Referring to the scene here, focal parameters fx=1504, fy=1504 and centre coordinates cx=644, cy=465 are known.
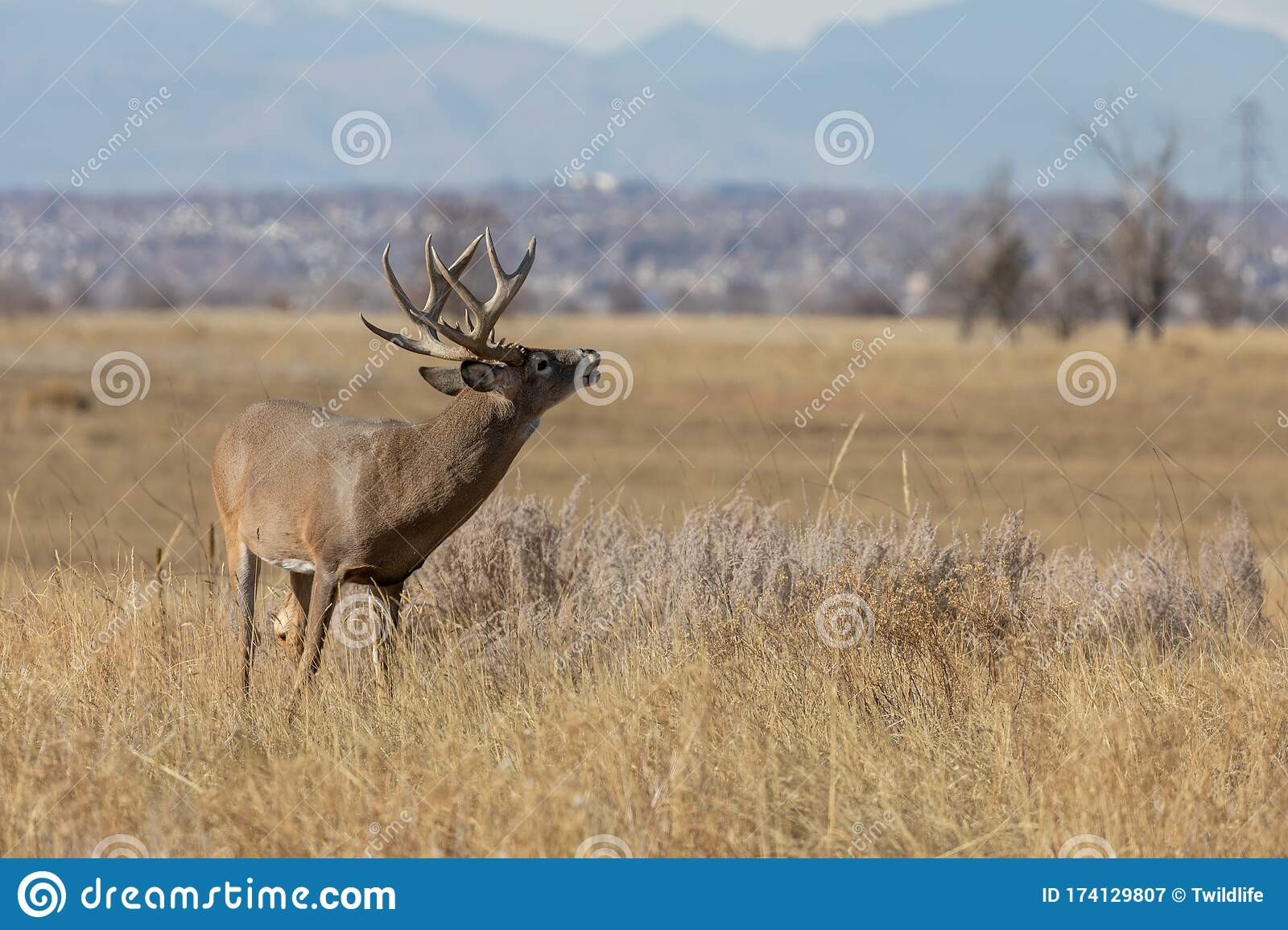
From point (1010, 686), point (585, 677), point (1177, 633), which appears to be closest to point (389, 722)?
point (585, 677)

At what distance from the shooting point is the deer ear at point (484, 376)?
661 centimetres

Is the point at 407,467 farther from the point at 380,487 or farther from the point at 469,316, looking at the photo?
the point at 469,316

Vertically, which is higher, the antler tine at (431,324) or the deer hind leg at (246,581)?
the antler tine at (431,324)

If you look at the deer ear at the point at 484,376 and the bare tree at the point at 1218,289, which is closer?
→ the deer ear at the point at 484,376

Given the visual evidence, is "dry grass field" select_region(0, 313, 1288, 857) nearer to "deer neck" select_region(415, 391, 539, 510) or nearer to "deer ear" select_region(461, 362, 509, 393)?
"deer neck" select_region(415, 391, 539, 510)

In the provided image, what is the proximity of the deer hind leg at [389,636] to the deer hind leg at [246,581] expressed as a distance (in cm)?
60

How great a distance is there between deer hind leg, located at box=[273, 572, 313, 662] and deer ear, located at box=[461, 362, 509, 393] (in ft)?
4.41

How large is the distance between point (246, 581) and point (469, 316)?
171 centimetres

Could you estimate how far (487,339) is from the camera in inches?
264

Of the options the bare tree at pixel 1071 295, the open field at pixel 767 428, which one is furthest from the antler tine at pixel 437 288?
the bare tree at pixel 1071 295

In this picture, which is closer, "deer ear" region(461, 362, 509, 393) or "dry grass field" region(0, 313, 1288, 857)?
"dry grass field" region(0, 313, 1288, 857)

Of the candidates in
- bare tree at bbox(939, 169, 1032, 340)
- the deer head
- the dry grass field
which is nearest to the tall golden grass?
the dry grass field

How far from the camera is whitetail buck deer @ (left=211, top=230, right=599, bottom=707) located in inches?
261

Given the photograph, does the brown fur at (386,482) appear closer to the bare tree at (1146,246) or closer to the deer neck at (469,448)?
the deer neck at (469,448)
